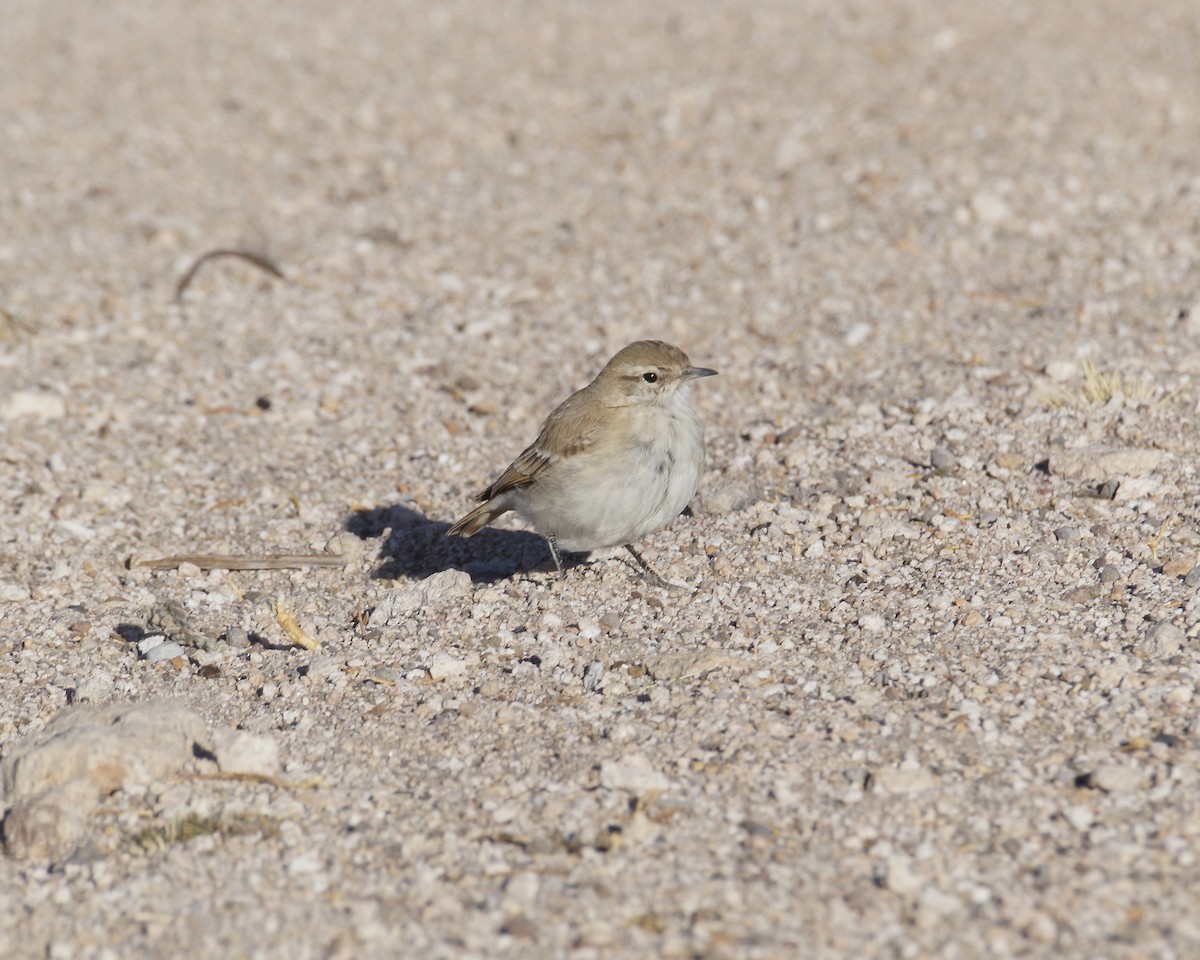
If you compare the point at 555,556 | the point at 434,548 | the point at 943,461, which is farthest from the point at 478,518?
the point at 943,461

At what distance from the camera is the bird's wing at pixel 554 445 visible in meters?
6.92

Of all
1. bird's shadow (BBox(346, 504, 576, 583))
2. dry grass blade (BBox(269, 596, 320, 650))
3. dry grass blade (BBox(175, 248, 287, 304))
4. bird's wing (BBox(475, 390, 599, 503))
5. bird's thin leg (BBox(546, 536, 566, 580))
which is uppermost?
bird's wing (BBox(475, 390, 599, 503))

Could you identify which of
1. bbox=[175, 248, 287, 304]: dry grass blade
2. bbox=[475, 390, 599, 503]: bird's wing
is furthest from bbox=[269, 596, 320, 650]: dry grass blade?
bbox=[175, 248, 287, 304]: dry grass blade

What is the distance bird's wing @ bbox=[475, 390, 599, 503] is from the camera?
6.92 meters

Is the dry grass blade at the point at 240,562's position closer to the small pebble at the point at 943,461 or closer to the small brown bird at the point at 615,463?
the small brown bird at the point at 615,463

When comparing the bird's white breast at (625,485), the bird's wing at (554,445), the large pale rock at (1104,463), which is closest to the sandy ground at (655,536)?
the large pale rock at (1104,463)

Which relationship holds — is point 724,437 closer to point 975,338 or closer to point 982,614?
point 975,338

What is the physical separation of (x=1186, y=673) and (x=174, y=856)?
3870mm

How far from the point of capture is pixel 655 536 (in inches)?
295

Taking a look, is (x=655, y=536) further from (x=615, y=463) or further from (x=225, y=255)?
(x=225, y=255)

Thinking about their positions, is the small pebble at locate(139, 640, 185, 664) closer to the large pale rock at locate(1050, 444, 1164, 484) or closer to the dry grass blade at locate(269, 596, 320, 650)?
the dry grass blade at locate(269, 596, 320, 650)

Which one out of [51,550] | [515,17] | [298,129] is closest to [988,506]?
[51,550]

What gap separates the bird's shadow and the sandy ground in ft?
0.12

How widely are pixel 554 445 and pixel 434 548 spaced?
3.79 feet
